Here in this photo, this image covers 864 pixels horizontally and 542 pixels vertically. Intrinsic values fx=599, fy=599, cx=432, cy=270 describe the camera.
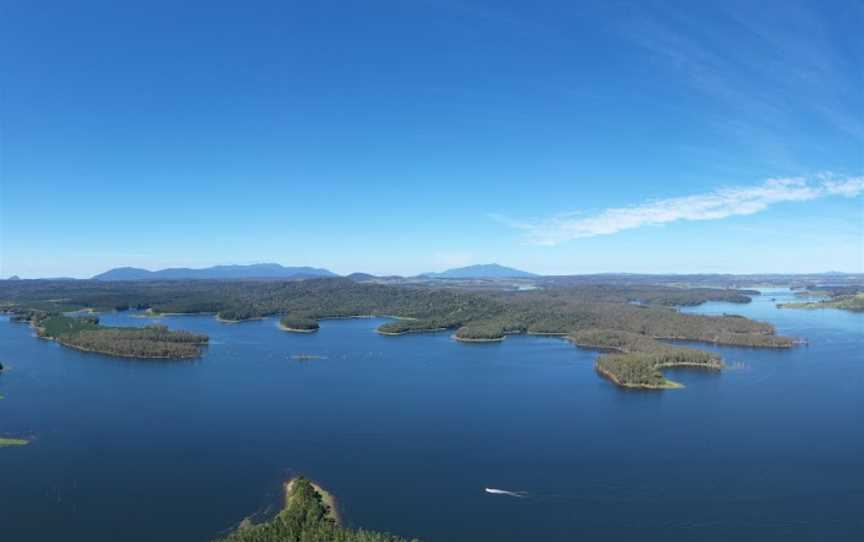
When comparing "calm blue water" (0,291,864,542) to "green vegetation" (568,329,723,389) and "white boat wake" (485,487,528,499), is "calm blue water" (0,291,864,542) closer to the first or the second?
"white boat wake" (485,487,528,499)

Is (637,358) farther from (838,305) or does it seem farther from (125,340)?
(838,305)

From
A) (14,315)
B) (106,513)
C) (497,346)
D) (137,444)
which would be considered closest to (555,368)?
(497,346)

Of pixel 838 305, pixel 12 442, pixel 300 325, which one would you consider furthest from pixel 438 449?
pixel 838 305

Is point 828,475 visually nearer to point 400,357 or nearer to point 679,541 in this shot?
point 679,541

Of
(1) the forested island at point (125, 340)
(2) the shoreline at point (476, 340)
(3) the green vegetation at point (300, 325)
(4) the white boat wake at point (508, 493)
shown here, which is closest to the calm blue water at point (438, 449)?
(4) the white boat wake at point (508, 493)

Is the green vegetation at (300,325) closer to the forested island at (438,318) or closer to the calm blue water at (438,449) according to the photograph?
the forested island at (438,318)

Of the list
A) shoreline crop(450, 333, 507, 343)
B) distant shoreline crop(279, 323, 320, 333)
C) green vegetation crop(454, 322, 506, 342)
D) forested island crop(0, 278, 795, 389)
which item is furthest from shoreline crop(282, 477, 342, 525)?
distant shoreline crop(279, 323, 320, 333)

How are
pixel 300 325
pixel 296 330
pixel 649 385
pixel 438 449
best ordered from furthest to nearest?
pixel 300 325 < pixel 296 330 < pixel 649 385 < pixel 438 449
